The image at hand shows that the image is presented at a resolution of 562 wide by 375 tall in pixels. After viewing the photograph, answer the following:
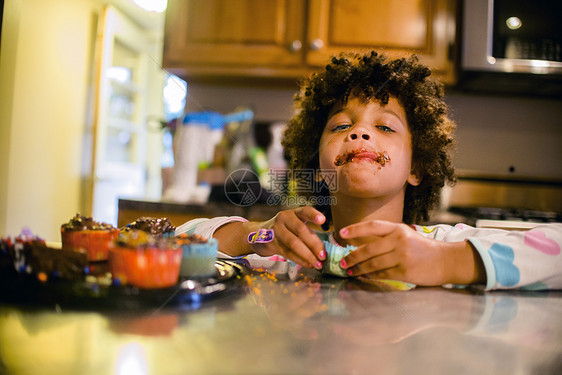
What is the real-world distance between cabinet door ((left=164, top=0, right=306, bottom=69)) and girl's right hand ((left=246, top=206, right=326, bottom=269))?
1.32 metres

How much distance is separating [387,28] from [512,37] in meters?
0.52

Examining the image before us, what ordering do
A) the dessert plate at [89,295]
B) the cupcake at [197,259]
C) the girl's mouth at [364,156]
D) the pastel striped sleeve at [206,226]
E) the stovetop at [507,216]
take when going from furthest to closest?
1. the stovetop at [507,216]
2. the pastel striped sleeve at [206,226]
3. the girl's mouth at [364,156]
4. the cupcake at [197,259]
5. the dessert plate at [89,295]

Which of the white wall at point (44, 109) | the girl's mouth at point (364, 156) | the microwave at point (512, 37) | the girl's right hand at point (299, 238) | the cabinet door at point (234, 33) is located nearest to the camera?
the girl's right hand at point (299, 238)

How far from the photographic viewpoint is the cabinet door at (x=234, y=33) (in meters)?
1.90

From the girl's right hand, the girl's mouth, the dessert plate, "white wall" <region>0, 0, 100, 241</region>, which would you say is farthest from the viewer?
"white wall" <region>0, 0, 100, 241</region>

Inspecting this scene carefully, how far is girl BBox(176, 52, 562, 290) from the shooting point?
2.09 feet

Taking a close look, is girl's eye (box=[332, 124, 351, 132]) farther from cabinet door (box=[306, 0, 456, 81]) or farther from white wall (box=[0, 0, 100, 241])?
white wall (box=[0, 0, 100, 241])

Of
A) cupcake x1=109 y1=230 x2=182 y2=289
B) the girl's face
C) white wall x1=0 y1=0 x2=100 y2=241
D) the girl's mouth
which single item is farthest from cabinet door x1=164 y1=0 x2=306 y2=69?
cupcake x1=109 y1=230 x2=182 y2=289

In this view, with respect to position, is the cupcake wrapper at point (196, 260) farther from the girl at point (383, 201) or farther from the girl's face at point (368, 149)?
the girl's face at point (368, 149)

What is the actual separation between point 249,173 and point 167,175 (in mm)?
501

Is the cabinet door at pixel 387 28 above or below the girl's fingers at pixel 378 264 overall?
above

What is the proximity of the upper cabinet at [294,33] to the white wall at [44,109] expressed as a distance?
2.59ft

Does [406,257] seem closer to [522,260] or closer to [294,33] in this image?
[522,260]

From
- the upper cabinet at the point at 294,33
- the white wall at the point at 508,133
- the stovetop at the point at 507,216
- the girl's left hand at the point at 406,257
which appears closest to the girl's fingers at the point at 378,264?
the girl's left hand at the point at 406,257
